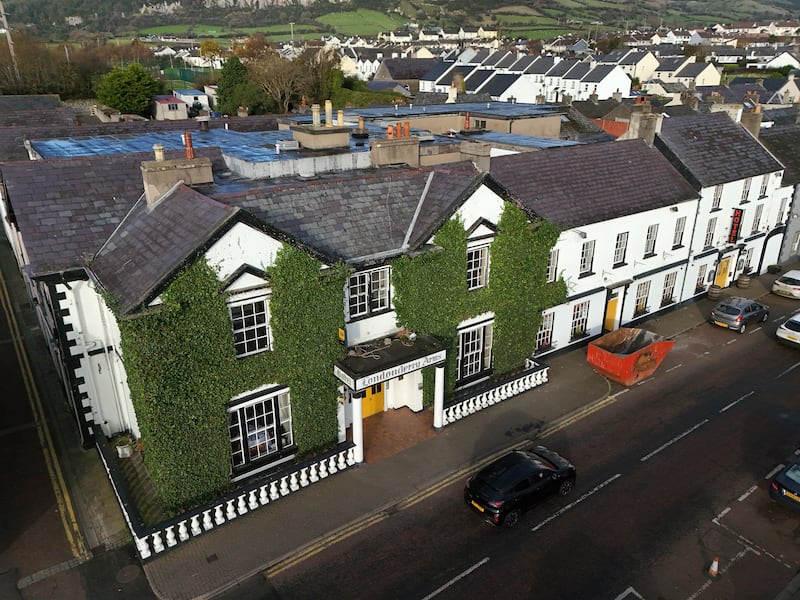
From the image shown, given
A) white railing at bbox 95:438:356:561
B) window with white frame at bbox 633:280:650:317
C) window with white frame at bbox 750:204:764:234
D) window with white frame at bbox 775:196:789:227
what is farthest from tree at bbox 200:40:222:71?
white railing at bbox 95:438:356:561

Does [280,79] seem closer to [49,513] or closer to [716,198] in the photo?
[716,198]

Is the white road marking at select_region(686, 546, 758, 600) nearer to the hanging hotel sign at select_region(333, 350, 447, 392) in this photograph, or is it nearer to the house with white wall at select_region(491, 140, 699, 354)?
the hanging hotel sign at select_region(333, 350, 447, 392)

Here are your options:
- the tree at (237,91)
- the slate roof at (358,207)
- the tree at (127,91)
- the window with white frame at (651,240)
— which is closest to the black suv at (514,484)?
the slate roof at (358,207)

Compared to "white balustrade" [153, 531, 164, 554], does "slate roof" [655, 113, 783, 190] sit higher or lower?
higher

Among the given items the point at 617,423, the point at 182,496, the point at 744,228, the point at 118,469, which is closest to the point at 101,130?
the point at 118,469

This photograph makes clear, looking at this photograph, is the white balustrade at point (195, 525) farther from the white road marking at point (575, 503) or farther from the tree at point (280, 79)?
the tree at point (280, 79)
